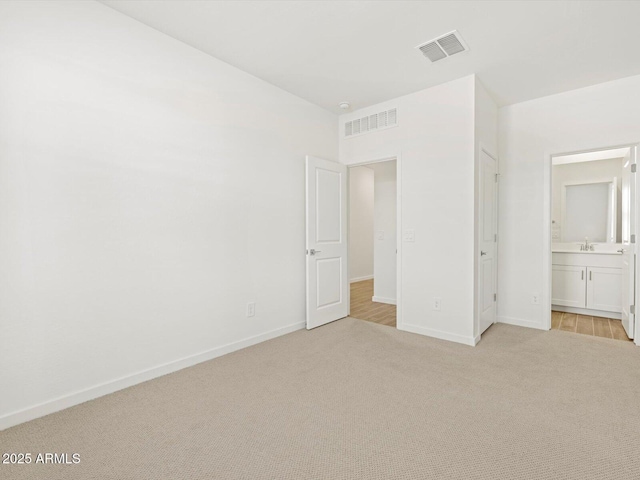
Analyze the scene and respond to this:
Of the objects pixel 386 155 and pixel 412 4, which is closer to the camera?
pixel 412 4

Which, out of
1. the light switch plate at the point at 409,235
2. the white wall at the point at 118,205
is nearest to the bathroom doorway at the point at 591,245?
the light switch plate at the point at 409,235

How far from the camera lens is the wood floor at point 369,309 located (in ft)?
13.9

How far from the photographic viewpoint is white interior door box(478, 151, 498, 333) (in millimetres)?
3410

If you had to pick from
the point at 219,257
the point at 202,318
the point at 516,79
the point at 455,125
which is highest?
the point at 516,79

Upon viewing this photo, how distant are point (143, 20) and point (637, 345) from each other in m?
5.28

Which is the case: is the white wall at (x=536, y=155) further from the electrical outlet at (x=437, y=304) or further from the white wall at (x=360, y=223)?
the white wall at (x=360, y=223)

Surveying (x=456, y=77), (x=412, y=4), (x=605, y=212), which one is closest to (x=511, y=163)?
(x=456, y=77)

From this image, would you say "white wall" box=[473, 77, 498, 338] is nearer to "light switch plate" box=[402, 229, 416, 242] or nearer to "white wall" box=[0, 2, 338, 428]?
"light switch plate" box=[402, 229, 416, 242]

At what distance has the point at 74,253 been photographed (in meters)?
Result: 2.12

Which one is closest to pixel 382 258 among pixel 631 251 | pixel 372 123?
pixel 372 123

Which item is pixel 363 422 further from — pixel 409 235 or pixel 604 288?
pixel 604 288

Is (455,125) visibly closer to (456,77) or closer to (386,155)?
(456,77)

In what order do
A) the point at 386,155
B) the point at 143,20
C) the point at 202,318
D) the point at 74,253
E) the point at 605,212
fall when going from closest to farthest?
1. the point at 74,253
2. the point at 143,20
3. the point at 202,318
4. the point at 386,155
5. the point at 605,212

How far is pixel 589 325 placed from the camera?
12.7ft
